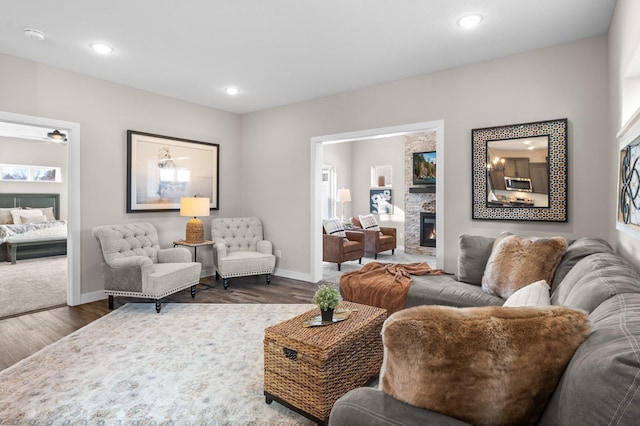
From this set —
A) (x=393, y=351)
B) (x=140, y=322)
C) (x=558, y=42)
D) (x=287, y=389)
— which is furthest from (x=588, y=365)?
(x=140, y=322)

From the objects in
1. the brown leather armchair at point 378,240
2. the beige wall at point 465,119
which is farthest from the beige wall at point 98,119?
the brown leather armchair at point 378,240

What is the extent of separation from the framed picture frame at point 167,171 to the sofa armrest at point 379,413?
4.30 meters

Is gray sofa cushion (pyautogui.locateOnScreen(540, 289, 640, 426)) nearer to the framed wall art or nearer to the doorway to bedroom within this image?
the framed wall art

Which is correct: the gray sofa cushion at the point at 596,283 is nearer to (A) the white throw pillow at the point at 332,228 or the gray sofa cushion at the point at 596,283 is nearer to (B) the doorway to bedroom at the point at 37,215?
(B) the doorway to bedroom at the point at 37,215

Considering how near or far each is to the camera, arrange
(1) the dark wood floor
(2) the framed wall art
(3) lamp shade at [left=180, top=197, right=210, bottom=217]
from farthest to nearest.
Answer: (3) lamp shade at [left=180, top=197, right=210, bottom=217], (1) the dark wood floor, (2) the framed wall art

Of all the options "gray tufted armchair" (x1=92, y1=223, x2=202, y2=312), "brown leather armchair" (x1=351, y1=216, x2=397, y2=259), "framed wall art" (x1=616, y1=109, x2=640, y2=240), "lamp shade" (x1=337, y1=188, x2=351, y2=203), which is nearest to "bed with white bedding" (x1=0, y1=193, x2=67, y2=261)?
"gray tufted armchair" (x1=92, y1=223, x2=202, y2=312)

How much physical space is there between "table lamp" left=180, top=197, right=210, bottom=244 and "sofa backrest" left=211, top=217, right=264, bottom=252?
37 cm

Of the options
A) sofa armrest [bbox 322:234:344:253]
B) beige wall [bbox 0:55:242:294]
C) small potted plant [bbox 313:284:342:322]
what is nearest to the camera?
small potted plant [bbox 313:284:342:322]

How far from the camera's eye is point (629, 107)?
220 centimetres

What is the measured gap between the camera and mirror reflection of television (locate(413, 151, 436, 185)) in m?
7.70

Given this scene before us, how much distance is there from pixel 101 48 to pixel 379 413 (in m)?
3.87

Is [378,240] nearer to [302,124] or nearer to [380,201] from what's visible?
[380,201]

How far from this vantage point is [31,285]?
4.77 meters

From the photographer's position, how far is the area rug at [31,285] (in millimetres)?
3891
